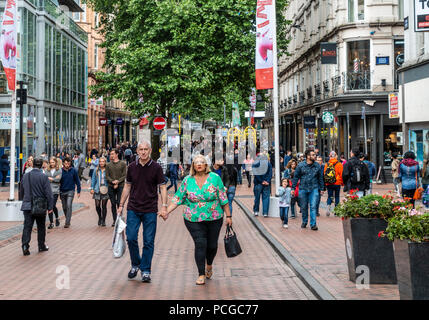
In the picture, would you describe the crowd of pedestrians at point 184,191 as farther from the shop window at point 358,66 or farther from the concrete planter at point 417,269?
the shop window at point 358,66

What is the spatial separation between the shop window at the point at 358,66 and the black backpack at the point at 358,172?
17.2 meters

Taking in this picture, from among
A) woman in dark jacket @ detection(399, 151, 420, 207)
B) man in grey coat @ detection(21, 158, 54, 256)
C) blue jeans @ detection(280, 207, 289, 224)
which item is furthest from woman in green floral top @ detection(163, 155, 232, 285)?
woman in dark jacket @ detection(399, 151, 420, 207)

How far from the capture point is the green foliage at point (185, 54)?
29.9 m

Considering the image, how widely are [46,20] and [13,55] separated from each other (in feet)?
64.9

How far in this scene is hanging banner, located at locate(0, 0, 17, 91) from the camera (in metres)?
16.5

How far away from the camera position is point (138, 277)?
8.95 metres

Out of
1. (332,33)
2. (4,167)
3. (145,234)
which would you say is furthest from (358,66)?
(145,234)

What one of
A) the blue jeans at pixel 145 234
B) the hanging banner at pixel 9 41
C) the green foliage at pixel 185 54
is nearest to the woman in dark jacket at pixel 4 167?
the green foliage at pixel 185 54

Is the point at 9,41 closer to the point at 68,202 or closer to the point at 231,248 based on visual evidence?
the point at 68,202

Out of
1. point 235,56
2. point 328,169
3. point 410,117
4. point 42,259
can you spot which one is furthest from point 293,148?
point 42,259

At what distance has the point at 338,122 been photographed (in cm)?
3441

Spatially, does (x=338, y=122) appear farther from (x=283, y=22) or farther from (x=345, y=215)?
(x=345, y=215)
